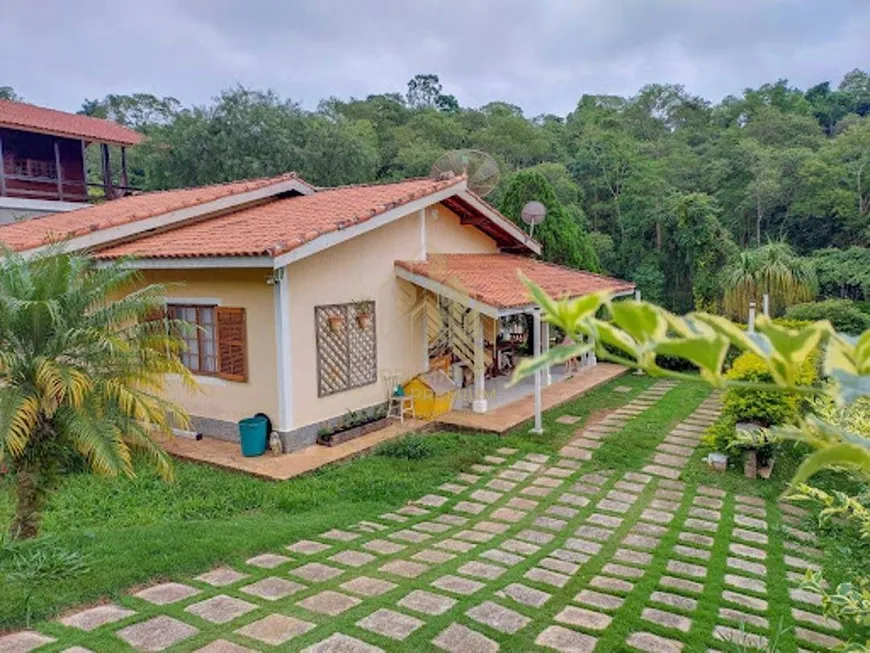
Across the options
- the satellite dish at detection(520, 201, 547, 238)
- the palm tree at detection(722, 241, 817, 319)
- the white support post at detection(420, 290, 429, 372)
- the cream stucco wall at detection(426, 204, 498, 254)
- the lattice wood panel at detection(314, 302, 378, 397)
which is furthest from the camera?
the palm tree at detection(722, 241, 817, 319)

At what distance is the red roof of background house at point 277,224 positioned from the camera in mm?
8906

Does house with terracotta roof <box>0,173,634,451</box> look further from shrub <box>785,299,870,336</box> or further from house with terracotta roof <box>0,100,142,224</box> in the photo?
shrub <box>785,299,870,336</box>

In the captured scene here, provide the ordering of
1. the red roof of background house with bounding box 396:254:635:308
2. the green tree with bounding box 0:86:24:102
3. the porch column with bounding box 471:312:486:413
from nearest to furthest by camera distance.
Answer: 1. the red roof of background house with bounding box 396:254:635:308
2. the porch column with bounding box 471:312:486:413
3. the green tree with bounding box 0:86:24:102

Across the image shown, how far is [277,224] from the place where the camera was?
33.4 ft

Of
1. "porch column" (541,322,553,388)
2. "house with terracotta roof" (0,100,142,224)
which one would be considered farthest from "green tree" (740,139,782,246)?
"house with terracotta roof" (0,100,142,224)

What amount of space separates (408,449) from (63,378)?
484cm

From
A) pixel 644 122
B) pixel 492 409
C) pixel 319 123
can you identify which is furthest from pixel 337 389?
pixel 644 122

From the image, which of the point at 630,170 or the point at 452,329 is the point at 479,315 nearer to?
the point at 452,329

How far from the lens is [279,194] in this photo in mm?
13445

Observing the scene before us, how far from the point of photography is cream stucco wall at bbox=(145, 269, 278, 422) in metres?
9.20

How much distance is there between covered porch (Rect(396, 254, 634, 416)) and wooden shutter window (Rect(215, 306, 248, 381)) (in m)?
3.11

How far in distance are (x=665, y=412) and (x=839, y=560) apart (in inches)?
236

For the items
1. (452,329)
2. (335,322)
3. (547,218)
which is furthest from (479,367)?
(547,218)

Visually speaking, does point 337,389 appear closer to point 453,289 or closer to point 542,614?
point 453,289
